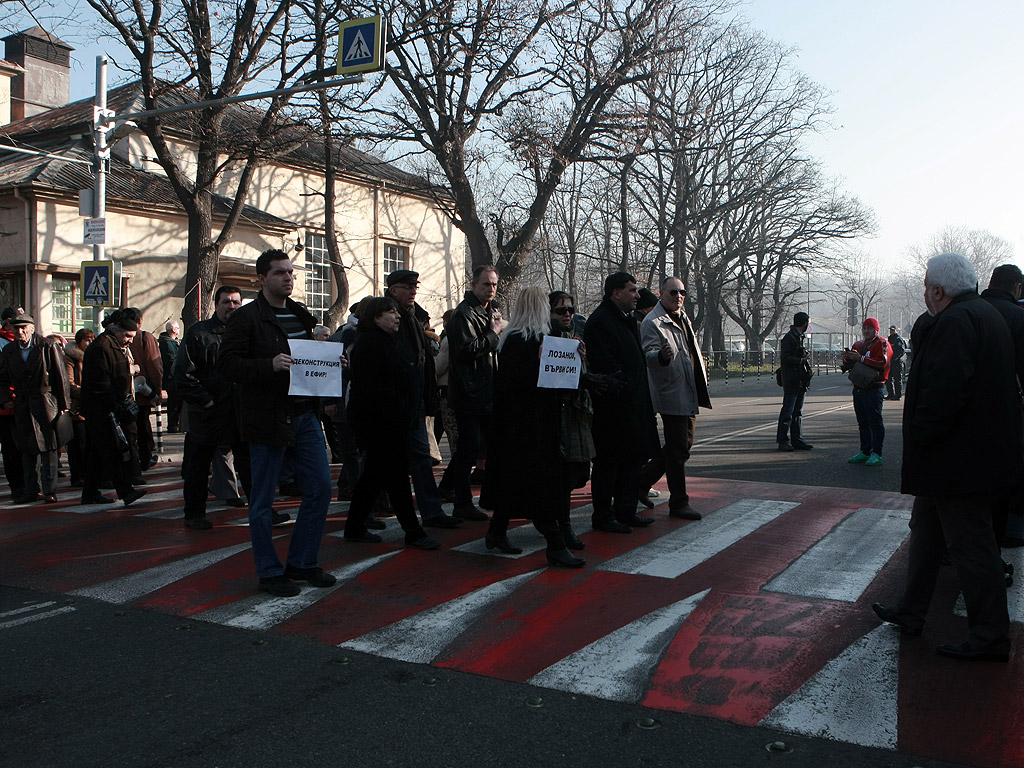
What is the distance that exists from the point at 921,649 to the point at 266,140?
59.3 ft

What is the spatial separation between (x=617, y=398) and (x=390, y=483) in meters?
1.78

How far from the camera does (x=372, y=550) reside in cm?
666

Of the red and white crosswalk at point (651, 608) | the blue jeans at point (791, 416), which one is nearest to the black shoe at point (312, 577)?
the red and white crosswalk at point (651, 608)

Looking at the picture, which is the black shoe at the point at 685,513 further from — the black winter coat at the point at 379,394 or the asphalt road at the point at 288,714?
the asphalt road at the point at 288,714

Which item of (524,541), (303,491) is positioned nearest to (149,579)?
(303,491)

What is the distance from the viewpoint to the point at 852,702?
3896mm

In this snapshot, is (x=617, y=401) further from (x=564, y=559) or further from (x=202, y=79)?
(x=202, y=79)

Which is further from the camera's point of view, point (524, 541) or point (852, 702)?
point (524, 541)

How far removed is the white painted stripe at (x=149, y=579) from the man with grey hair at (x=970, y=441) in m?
4.49

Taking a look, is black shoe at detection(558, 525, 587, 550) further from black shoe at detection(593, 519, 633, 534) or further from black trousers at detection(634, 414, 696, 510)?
black trousers at detection(634, 414, 696, 510)

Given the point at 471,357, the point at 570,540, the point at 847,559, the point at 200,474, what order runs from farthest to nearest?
the point at 200,474
the point at 471,357
the point at 570,540
the point at 847,559

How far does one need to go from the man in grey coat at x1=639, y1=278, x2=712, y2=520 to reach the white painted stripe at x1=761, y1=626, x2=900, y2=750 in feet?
10.5

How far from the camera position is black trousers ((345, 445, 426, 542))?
6.46 meters

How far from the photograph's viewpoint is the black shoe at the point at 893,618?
4664 mm
